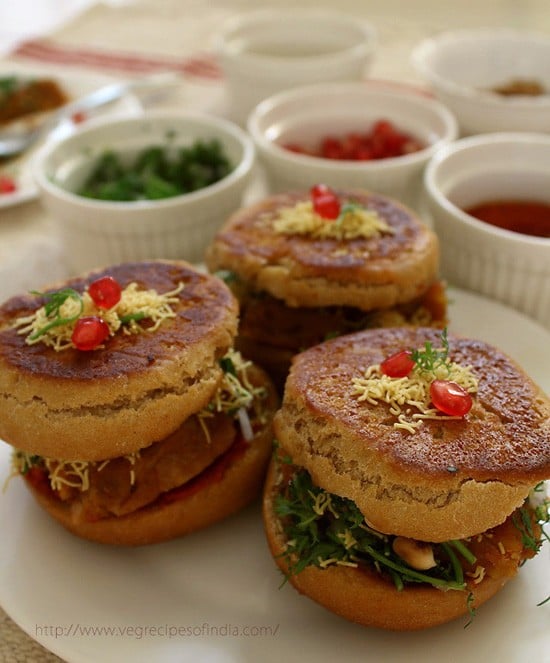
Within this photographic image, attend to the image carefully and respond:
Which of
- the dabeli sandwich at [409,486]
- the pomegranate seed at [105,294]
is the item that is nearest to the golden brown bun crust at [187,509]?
the dabeli sandwich at [409,486]

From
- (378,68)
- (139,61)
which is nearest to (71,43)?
(139,61)

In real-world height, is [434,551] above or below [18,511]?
above

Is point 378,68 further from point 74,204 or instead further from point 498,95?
point 74,204

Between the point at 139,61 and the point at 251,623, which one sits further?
the point at 139,61

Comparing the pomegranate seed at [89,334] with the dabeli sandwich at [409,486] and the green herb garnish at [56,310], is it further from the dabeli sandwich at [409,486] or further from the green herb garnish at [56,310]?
the dabeli sandwich at [409,486]

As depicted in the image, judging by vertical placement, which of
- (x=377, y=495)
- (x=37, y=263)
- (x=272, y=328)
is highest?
(x=377, y=495)

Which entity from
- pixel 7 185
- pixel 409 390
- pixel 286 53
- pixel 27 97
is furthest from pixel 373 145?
pixel 27 97

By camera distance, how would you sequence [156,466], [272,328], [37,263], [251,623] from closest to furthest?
1. [251,623]
2. [156,466]
3. [272,328]
4. [37,263]

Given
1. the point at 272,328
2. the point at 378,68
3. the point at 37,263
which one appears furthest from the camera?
the point at 378,68
